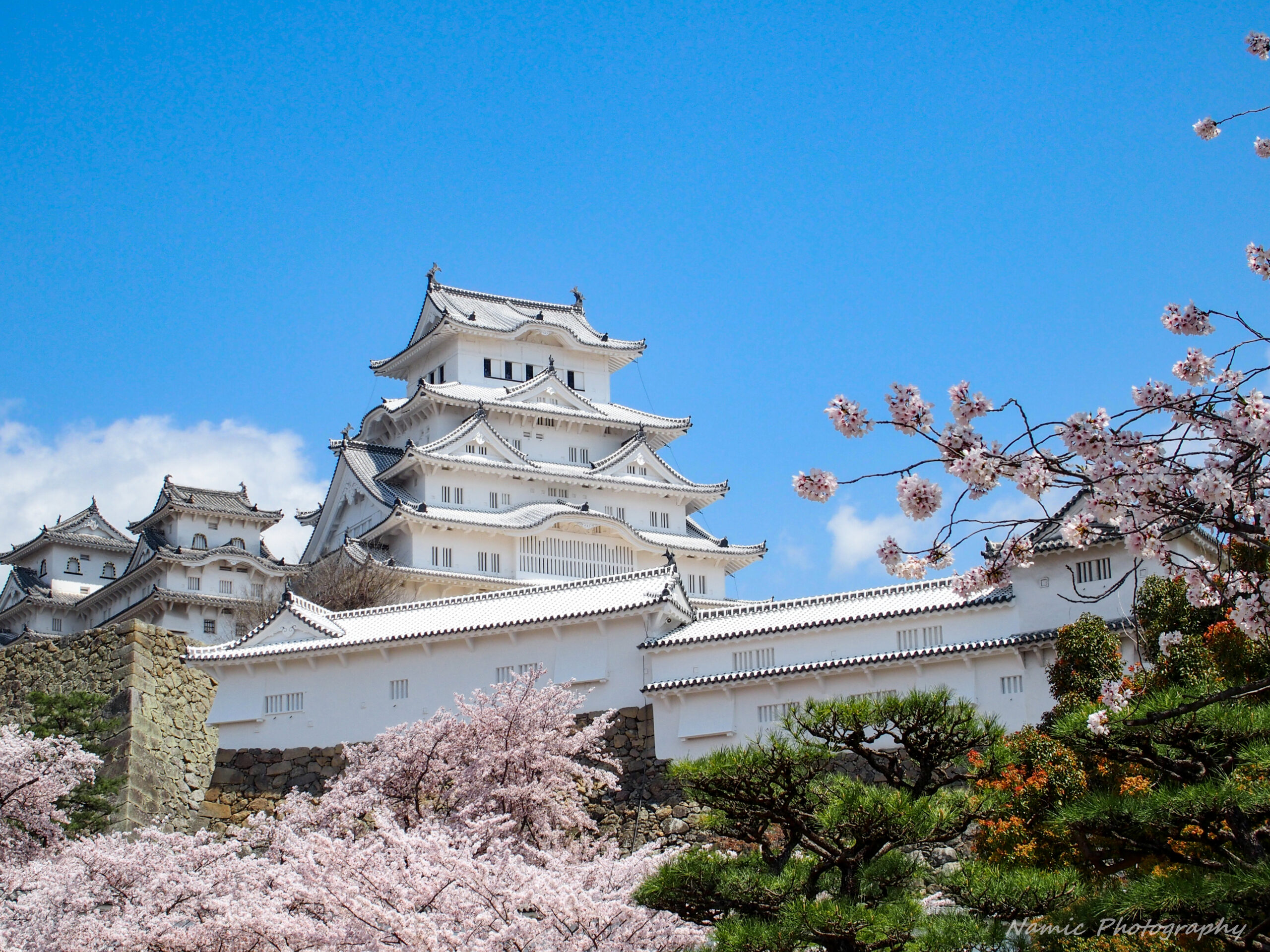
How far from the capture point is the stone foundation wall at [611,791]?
67.8 ft

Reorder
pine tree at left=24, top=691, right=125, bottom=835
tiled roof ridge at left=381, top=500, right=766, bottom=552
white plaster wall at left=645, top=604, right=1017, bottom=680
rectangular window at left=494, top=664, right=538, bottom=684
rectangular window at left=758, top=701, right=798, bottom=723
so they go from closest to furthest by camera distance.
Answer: white plaster wall at left=645, top=604, right=1017, bottom=680 → rectangular window at left=758, top=701, right=798, bottom=723 → pine tree at left=24, top=691, right=125, bottom=835 → rectangular window at left=494, top=664, right=538, bottom=684 → tiled roof ridge at left=381, top=500, right=766, bottom=552

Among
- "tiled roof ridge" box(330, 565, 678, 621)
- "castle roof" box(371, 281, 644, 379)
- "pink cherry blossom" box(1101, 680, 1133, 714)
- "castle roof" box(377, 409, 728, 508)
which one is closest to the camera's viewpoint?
"pink cherry blossom" box(1101, 680, 1133, 714)

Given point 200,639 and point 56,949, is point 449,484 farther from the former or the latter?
point 56,949

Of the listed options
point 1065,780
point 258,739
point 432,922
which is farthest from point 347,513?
point 1065,780

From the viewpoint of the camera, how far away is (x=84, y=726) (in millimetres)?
22844

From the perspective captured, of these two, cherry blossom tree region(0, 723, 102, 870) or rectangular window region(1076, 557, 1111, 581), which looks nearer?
cherry blossom tree region(0, 723, 102, 870)

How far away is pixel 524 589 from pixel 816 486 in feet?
56.4

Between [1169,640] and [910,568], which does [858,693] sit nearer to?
[1169,640]

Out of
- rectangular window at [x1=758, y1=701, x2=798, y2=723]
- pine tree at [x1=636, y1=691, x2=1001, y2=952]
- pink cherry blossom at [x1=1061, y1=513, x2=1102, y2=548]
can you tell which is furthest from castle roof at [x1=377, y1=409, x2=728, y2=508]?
pink cherry blossom at [x1=1061, y1=513, x2=1102, y2=548]

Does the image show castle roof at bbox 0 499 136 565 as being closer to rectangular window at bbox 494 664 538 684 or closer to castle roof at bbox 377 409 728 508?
castle roof at bbox 377 409 728 508

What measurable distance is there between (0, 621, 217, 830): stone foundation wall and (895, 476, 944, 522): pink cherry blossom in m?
17.1

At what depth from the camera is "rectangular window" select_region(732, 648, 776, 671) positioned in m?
22.0

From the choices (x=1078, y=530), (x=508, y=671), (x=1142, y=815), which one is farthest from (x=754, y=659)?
(x=1078, y=530)

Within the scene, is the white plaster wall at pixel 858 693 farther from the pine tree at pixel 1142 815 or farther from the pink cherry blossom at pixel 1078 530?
the pink cherry blossom at pixel 1078 530
